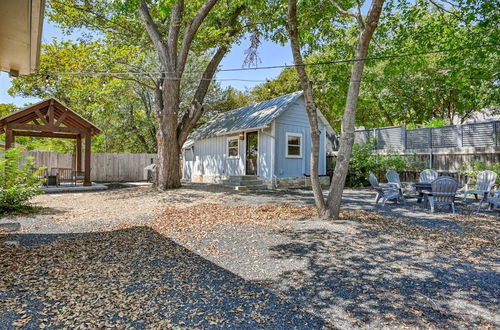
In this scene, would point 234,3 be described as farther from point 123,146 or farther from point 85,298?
point 123,146

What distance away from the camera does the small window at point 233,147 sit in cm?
1470

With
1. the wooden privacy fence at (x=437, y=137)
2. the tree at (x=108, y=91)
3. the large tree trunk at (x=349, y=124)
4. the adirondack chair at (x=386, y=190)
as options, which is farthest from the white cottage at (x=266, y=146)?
the large tree trunk at (x=349, y=124)

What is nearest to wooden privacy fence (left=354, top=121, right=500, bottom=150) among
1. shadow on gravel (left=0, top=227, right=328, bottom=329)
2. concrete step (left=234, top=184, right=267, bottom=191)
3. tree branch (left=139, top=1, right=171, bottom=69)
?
concrete step (left=234, top=184, right=267, bottom=191)

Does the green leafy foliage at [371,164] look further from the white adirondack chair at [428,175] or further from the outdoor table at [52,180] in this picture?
the outdoor table at [52,180]

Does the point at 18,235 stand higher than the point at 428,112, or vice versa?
the point at 428,112

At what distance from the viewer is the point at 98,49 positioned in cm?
1289

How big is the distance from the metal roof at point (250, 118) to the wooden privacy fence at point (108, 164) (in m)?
4.34

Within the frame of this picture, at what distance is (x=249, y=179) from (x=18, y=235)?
31.0 ft

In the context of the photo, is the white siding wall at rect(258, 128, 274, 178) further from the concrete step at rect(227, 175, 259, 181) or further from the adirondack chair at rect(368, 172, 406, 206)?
the adirondack chair at rect(368, 172, 406, 206)

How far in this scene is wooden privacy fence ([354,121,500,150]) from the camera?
1205cm

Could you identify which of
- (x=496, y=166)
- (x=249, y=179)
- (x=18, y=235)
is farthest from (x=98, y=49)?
(x=496, y=166)

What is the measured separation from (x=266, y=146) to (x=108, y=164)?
11437mm

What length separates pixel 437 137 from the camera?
13.6 metres

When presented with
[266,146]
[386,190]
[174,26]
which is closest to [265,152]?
[266,146]
